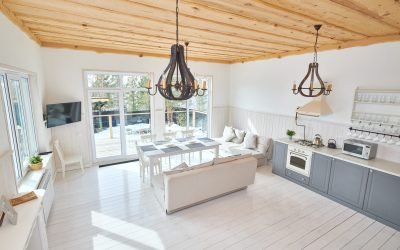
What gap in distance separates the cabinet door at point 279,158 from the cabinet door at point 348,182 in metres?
1.05

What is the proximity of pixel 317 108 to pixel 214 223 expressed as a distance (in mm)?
3117

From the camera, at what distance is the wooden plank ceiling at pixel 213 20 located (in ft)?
7.18

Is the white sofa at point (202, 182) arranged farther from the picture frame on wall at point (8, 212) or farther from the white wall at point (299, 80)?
the white wall at point (299, 80)

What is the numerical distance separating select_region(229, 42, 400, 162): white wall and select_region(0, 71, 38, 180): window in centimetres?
536

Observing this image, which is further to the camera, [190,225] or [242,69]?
[242,69]

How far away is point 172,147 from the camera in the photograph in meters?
4.55

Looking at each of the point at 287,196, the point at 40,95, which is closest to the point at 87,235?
the point at 40,95

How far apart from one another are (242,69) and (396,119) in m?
4.08

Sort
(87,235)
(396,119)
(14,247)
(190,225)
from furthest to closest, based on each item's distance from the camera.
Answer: (396,119)
(190,225)
(87,235)
(14,247)

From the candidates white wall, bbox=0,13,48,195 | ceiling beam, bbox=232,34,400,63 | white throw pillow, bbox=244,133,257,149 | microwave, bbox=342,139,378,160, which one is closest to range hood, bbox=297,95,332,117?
microwave, bbox=342,139,378,160

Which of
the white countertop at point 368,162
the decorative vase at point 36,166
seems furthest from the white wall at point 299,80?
the decorative vase at point 36,166

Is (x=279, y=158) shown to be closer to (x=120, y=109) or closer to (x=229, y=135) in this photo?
(x=229, y=135)

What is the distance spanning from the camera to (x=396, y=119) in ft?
11.0

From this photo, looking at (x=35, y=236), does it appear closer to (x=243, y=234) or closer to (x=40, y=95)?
(x=243, y=234)
